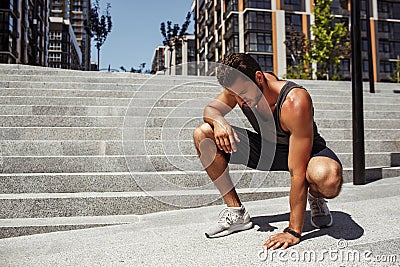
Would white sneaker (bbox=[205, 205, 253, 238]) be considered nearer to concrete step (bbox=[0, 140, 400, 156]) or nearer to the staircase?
the staircase

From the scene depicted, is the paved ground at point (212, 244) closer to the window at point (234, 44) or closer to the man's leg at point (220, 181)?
the man's leg at point (220, 181)

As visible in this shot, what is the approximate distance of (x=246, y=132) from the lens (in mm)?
2465

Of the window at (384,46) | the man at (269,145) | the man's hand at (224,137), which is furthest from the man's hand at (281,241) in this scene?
the window at (384,46)

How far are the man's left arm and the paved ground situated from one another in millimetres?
73

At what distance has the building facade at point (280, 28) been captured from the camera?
38688 mm

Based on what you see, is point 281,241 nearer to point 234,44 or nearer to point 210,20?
point 234,44

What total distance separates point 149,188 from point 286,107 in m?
1.53

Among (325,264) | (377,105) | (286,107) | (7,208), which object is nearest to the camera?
(325,264)

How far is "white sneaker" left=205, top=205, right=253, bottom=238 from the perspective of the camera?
2361 millimetres

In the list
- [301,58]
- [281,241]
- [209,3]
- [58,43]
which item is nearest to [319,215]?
[281,241]

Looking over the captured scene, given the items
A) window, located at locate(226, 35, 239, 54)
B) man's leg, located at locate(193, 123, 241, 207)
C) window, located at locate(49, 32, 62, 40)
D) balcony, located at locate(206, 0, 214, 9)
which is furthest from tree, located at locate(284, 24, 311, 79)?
window, located at locate(49, 32, 62, 40)

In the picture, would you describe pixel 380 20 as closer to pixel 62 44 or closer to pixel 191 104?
pixel 191 104

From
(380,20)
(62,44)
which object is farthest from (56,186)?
(62,44)

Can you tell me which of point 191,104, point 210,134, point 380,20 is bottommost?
point 210,134
